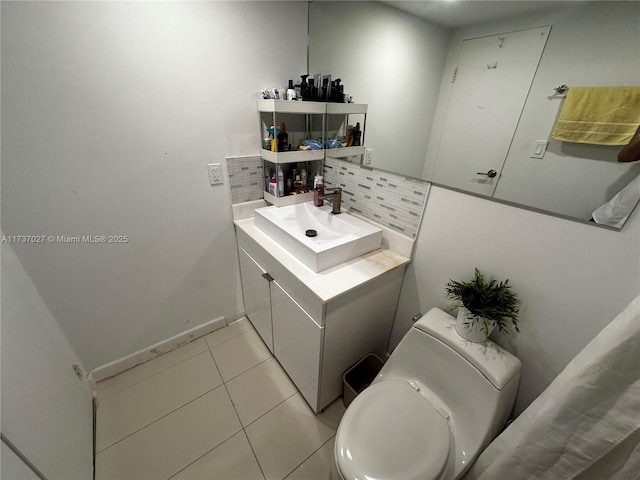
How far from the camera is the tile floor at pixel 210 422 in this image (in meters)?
1.12

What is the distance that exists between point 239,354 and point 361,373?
81 centimetres

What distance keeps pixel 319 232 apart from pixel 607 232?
3.51ft

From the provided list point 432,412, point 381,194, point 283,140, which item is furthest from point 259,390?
point 283,140

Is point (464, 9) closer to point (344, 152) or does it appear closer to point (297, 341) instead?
point (344, 152)

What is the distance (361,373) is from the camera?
1.39m

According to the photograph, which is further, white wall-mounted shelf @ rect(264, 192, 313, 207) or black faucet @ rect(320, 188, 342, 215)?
white wall-mounted shelf @ rect(264, 192, 313, 207)

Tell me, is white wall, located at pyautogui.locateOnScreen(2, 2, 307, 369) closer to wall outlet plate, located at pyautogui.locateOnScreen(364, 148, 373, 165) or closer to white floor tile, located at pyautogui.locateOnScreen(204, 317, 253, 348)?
white floor tile, located at pyautogui.locateOnScreen(204, 317, 253, 348)

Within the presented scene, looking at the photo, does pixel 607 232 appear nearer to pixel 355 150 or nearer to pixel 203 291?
pixel 355 150

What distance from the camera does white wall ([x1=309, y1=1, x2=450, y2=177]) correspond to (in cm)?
107

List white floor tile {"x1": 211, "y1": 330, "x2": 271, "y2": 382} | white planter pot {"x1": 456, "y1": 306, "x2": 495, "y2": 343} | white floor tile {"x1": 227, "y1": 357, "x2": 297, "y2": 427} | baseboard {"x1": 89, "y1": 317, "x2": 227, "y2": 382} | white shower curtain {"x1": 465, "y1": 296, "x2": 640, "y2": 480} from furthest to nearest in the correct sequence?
white floor tile {"x1": 211, "y1": 330, "x2": 271, "y2": 382}
baseboard {"x1": 89, "y1": 317, "x2": 227, "y2": 382}
white floor tile {"x1": 227, "y1": 357, "x2": 297, "y2": 427}
white planter pot {"x1": 456, "y1": 306, "x2": 495, "y2": 343}
white shower curtain {"x1": 465, "y1": 296, "x2": 640, "y2": 480}

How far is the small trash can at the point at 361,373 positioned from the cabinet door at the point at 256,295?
1.70ft

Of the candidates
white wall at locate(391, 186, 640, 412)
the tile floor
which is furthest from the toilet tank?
the tile floor

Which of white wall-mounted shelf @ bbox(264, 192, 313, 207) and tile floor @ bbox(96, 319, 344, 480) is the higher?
white wall-mounted shelf @ bbox(264, 192, 313, 207)

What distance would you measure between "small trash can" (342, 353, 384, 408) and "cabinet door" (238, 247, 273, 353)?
52 cm
